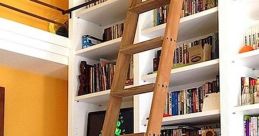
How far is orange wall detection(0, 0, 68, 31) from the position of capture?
3795 millimetres

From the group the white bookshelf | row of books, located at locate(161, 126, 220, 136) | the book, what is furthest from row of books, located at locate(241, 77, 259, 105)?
row of books, located at locate(161, 126, 220, 136)

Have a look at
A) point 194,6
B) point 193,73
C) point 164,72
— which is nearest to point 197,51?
point 193,73

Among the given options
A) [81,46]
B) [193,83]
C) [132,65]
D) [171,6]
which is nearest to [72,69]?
[81,46]

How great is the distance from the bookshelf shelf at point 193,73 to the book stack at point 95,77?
45 centimetres

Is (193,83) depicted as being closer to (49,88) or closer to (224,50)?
(224,50)

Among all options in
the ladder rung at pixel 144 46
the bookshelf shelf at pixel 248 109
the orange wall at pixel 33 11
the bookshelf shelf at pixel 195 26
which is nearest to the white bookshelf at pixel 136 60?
the bookshelf shelf at pixel 195 26

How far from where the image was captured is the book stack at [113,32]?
3723mm

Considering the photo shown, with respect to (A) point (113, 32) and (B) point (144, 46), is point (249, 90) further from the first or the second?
(A) point (113, 32)

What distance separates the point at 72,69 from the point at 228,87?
1350mm

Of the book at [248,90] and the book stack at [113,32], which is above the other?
the book stack at [113,32]

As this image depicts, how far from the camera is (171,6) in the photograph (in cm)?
270

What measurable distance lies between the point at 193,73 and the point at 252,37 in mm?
429

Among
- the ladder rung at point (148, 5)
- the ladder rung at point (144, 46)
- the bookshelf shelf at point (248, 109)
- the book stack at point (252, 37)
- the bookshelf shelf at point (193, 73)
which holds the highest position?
the ladder rung at point (148, 5)

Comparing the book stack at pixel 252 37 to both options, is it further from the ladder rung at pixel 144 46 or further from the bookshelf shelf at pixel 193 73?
the ladder rung at pixel 144 46
